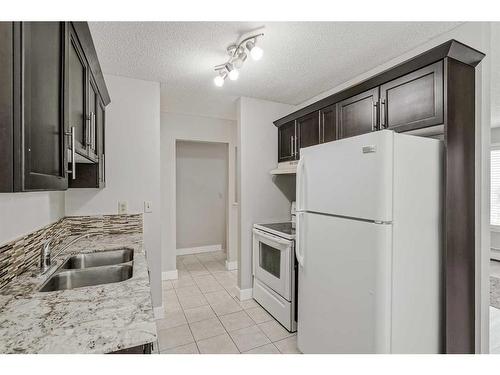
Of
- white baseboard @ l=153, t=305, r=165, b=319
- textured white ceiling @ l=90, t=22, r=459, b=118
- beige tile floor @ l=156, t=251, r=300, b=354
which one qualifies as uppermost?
textured white ceiling @ l=90, t=22, r=459, b=118

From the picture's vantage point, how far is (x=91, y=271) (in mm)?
1566

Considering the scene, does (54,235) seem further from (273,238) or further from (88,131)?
(273,238)

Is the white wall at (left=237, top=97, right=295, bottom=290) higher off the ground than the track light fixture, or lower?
lower

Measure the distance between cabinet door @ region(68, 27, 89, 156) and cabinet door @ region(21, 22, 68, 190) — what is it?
0.17 metres

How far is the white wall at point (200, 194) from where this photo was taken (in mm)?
4863

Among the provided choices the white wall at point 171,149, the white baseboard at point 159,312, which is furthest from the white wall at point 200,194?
the white baseboard at point 159,312

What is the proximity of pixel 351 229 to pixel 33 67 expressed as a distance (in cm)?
164

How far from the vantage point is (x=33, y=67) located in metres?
0.80

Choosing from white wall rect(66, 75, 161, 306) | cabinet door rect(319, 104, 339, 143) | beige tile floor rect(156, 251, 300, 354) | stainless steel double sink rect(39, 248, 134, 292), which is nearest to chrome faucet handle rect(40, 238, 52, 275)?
stainless steel double sink rect(39, 248, 134, 292)

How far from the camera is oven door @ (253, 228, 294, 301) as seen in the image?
2377 millimetres

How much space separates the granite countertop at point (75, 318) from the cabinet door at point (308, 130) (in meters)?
2.06

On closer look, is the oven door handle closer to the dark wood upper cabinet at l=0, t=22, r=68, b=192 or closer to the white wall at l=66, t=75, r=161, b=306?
the white wall at l=66, t=75, r=161, b=306

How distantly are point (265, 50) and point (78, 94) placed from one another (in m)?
1.36
